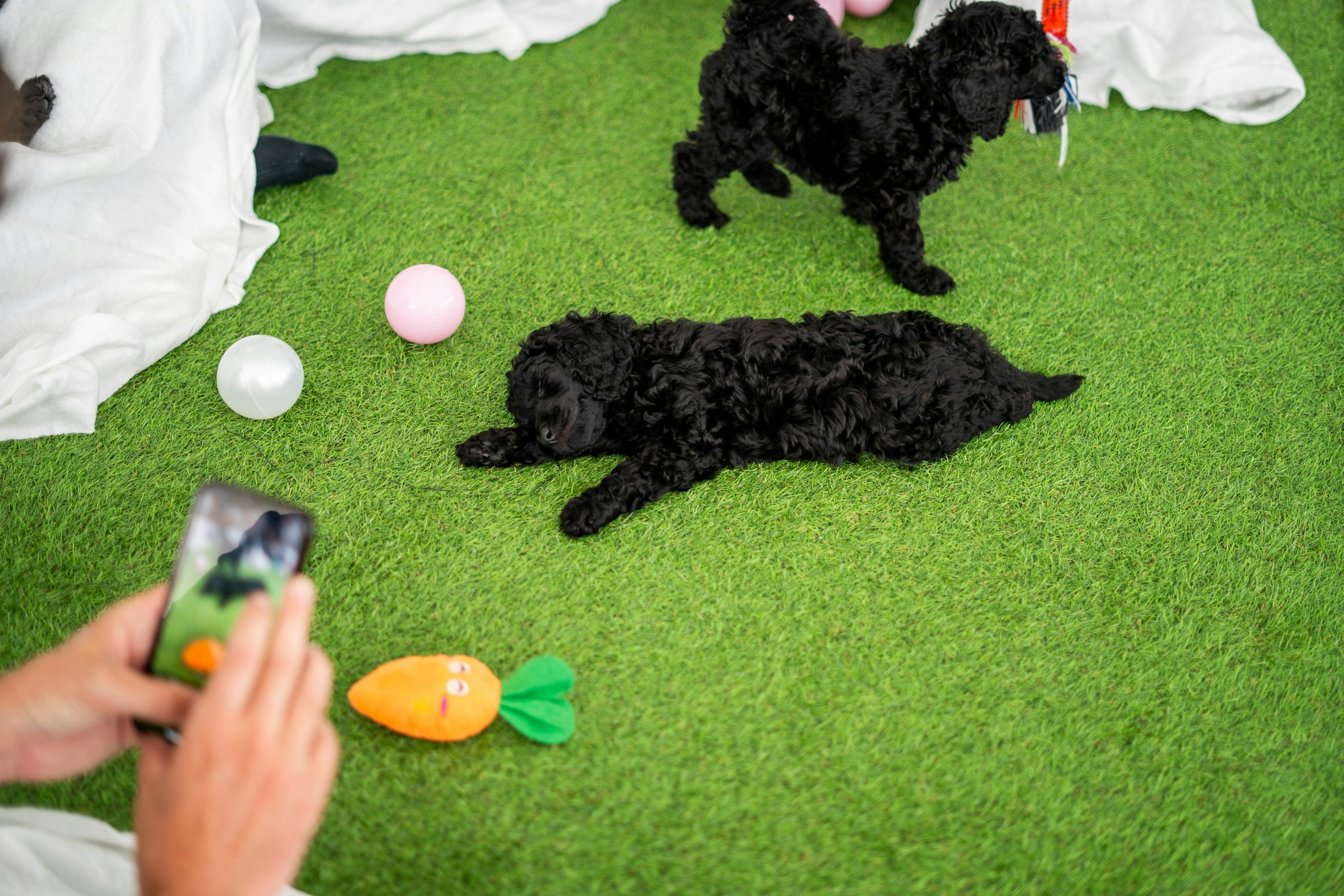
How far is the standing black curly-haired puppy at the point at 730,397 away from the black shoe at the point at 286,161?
5.94ft

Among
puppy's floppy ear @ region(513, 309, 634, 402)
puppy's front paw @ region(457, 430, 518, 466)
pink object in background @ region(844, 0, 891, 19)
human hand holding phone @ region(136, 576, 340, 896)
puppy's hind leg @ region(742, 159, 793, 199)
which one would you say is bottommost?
puppy's front paw @ region(457, 430, 518, 466)

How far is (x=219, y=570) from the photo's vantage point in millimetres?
1622

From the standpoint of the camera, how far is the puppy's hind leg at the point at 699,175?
3676 millimetres

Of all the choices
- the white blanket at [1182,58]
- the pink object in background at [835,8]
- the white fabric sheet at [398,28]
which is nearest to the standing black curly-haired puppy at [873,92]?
the pink object in background at [835,8]

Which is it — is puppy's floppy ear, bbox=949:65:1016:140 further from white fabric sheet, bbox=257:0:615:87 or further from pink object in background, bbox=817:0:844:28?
white fabric sheet, bbox=257:0:615:87

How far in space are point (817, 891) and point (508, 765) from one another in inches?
35.6

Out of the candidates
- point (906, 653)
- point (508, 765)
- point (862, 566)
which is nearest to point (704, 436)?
point (862, 566)

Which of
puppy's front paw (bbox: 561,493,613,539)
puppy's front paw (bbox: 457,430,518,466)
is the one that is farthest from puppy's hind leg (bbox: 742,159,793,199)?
puppy's front paw (bbox: 561,493,613,539)

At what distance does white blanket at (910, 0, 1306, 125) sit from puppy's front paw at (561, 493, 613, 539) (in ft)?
11.3

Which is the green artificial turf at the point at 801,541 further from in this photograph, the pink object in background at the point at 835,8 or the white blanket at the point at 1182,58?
the pink object in background at the point at 835,8

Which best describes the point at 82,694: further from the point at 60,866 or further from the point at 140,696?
the point at 60,866

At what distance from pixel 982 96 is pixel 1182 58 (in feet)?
7.30

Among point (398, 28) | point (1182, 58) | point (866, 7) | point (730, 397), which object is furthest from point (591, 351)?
point (1182, 58)

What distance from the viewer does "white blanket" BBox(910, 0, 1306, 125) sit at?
4.49m
